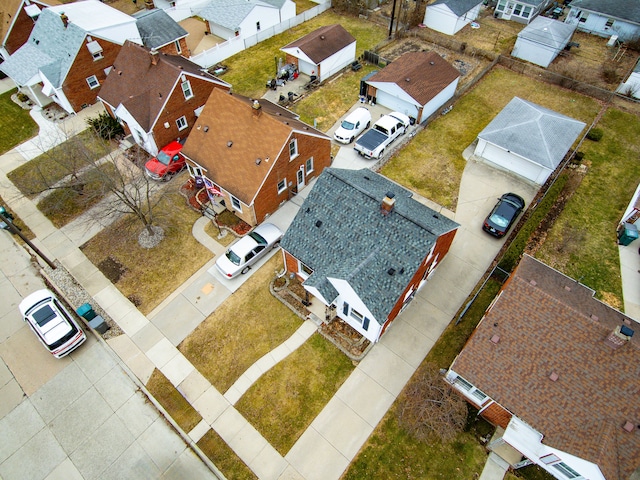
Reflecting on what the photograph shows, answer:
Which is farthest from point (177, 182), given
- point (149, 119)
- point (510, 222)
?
point (510, 222)

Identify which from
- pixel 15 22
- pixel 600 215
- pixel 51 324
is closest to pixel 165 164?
pixel 51 324

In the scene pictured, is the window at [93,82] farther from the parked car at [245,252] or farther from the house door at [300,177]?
the parked car at [245,252]

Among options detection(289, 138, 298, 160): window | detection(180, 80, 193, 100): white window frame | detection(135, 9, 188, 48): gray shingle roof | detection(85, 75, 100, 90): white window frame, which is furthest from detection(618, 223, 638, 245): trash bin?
detection(85, 75, 100, 90): white window frame

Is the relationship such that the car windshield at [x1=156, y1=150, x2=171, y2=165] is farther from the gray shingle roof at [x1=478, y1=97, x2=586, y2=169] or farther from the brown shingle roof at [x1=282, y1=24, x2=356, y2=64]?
the gray shingle roof at [x1=478, y1=97, x2=586, y2=169]

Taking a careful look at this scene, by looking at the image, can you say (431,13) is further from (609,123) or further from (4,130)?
(4,130)

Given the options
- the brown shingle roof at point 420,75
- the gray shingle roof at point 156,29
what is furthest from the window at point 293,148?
the gray shingle roof at point 156,29
